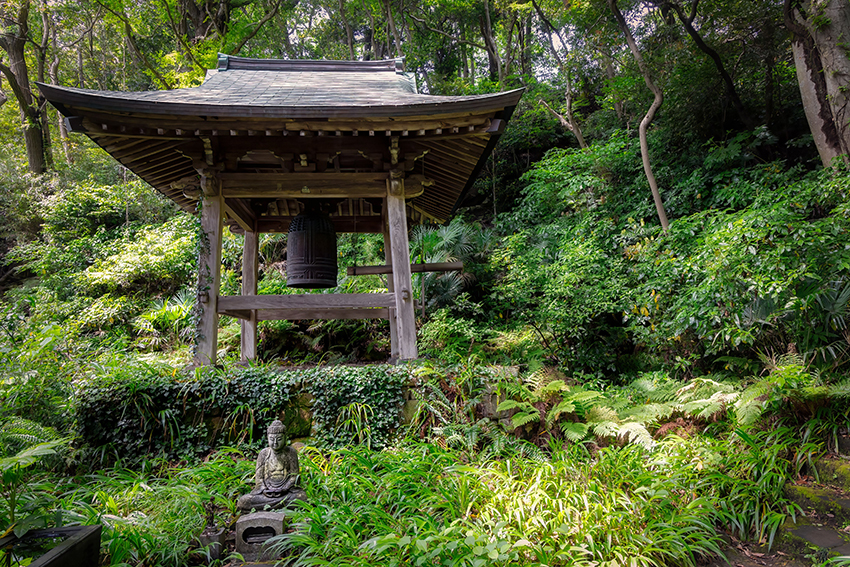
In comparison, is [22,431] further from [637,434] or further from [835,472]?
[835,472]

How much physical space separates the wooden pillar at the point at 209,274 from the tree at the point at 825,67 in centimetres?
857

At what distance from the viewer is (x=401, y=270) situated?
5.20 meters

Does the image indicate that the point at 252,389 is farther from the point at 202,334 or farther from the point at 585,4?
the point at 585,4

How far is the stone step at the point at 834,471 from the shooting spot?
362 cm

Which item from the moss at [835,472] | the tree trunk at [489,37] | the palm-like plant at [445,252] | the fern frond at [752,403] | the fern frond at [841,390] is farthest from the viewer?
the tree trunk at [489,37]

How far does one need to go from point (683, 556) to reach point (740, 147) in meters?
8.33

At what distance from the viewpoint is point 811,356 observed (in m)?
4.69

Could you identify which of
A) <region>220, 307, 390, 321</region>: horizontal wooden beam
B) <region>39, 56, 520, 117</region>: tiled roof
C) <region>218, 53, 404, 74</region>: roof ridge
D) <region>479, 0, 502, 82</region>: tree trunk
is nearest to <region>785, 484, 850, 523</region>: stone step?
<region>39, 56, 520, 117</region>: tiled roof

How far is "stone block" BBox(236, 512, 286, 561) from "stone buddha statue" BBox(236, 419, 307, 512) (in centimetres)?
16

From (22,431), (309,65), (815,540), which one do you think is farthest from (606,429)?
(309,65)

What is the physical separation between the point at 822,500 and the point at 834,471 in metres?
0.40

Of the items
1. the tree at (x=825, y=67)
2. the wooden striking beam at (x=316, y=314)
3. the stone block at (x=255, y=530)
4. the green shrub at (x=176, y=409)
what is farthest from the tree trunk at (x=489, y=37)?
the stone block at (x=255, y=530)

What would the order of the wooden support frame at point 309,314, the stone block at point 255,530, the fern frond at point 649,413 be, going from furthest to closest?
the wooden support frame at point 309,314
the fern frond at point 649,413
the stone block at point 255,530

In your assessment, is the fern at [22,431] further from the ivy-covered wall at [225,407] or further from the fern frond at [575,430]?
the fern frond at [575,430]
